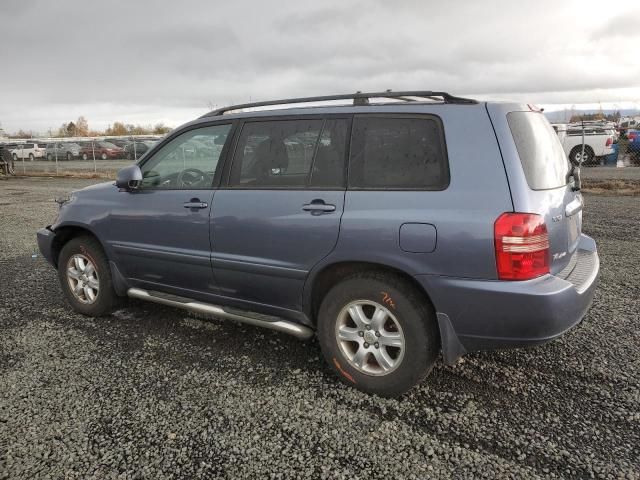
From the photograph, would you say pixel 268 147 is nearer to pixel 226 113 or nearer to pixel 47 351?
pixel 226 113

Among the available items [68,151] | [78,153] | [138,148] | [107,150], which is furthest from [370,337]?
[68,151]

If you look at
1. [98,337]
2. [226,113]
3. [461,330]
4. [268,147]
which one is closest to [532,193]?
[461,330]

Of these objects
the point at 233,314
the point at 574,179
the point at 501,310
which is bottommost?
the point at 233,314

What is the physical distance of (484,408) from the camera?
2789 millimetres

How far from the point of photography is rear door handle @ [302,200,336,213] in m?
2.91

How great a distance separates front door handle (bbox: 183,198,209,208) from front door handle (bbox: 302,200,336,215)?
86 centimetres

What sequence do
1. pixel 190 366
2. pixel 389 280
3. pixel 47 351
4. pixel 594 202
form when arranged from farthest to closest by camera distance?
pixel 594 202 → pixel 47 351 → pixel 190 366 → pixel 389 280

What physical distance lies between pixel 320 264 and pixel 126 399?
1450 mm

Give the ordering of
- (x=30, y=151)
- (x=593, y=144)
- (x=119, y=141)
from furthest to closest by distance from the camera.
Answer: (x=30, y=151)
(x=119, y=141)
(x=593, y=144)

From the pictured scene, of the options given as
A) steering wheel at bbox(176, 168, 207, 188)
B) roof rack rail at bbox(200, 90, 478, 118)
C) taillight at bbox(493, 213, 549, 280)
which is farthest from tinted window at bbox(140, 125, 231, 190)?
taillight at bbox(493, 213, 549, 280)

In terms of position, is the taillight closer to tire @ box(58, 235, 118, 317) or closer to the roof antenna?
the roof antenna

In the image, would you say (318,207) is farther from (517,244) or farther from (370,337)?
(517,244)

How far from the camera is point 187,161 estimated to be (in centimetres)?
381

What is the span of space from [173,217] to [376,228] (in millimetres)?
1687
